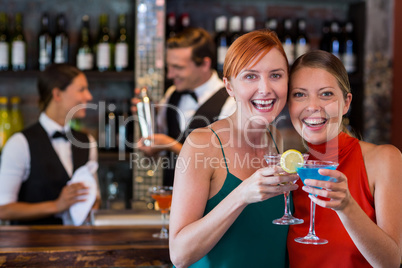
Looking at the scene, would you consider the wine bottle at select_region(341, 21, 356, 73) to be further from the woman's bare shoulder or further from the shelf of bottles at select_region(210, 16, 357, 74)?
the woman's bare shoulder

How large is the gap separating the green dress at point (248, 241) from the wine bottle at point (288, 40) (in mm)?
2288

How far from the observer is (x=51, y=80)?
3051 millimetres

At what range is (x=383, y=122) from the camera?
3676 millimetres

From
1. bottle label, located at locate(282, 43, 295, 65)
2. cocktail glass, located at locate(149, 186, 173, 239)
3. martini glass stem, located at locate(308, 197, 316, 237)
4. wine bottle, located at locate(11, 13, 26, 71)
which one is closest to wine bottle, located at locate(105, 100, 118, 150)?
wine bottle, located at locate(11, 13, 26, 71)

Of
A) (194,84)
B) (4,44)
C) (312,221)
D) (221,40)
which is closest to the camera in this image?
(312,221)

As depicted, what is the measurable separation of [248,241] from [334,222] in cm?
26

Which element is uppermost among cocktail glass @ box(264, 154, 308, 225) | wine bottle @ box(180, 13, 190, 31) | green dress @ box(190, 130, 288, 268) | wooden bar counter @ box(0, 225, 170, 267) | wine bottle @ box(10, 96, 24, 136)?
wine bottle @ box(180, 13, 190, 31)

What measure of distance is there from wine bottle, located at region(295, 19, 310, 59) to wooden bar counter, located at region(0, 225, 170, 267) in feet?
6.54

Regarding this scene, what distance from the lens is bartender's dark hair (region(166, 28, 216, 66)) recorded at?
3.15 metres

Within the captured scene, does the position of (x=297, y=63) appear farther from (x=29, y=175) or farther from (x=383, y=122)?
(x=383, y=122)

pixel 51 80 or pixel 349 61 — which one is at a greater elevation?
pixel 349 61

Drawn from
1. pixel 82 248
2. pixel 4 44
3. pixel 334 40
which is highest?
pixel 334 40

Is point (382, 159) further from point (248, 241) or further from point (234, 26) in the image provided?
point (234, 26)

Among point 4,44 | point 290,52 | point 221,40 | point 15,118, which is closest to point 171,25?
point 221,40
